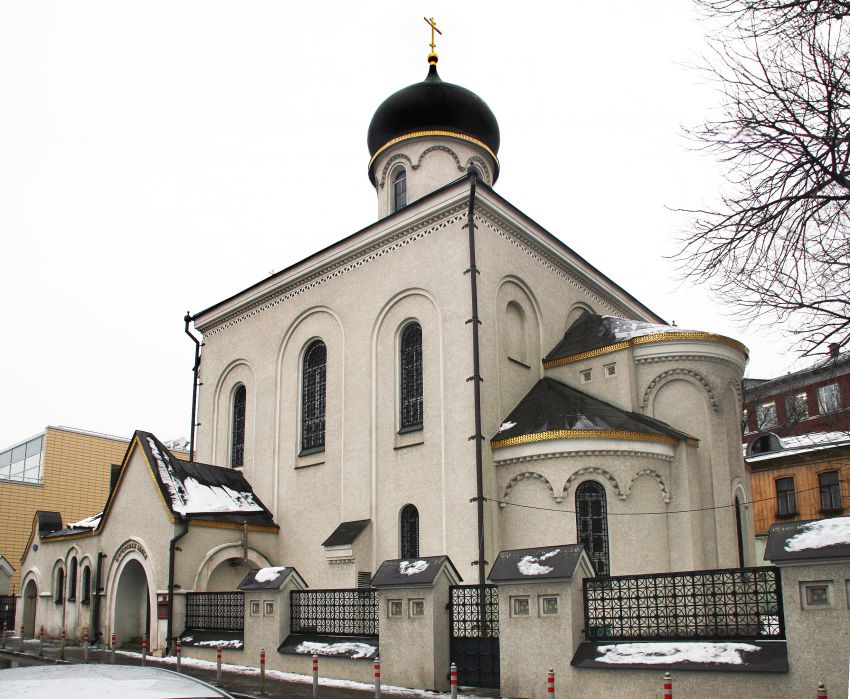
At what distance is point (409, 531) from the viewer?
60.9 feet

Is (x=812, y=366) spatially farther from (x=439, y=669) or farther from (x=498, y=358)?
(x=498, y=358)

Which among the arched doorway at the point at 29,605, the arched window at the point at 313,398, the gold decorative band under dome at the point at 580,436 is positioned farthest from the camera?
the arched doorway at the point at 29,605

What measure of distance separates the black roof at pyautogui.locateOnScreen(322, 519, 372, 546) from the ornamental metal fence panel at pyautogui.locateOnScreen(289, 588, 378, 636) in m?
3.84

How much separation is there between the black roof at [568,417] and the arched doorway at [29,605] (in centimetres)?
1515

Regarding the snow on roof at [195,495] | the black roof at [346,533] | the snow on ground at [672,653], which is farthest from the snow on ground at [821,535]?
the snow on roof at [195,495]

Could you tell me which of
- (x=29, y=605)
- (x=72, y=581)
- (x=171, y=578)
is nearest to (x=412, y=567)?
(x=171, y=578)

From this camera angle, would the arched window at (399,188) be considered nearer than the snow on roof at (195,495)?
No

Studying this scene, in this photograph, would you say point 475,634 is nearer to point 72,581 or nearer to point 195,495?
point 195,495

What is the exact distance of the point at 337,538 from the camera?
19.2 m

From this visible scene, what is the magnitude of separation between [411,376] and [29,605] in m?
13.7

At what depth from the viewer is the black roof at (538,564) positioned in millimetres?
10609

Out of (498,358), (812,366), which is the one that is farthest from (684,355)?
(812,366)

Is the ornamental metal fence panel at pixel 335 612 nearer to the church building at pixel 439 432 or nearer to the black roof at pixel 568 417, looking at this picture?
the church building at pixel 439 432

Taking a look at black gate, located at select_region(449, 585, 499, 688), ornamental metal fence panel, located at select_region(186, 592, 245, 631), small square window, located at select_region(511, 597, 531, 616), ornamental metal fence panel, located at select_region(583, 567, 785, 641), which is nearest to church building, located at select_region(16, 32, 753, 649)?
ornamental metal fence panel, located at select_region(186, 592, 245, 631)
